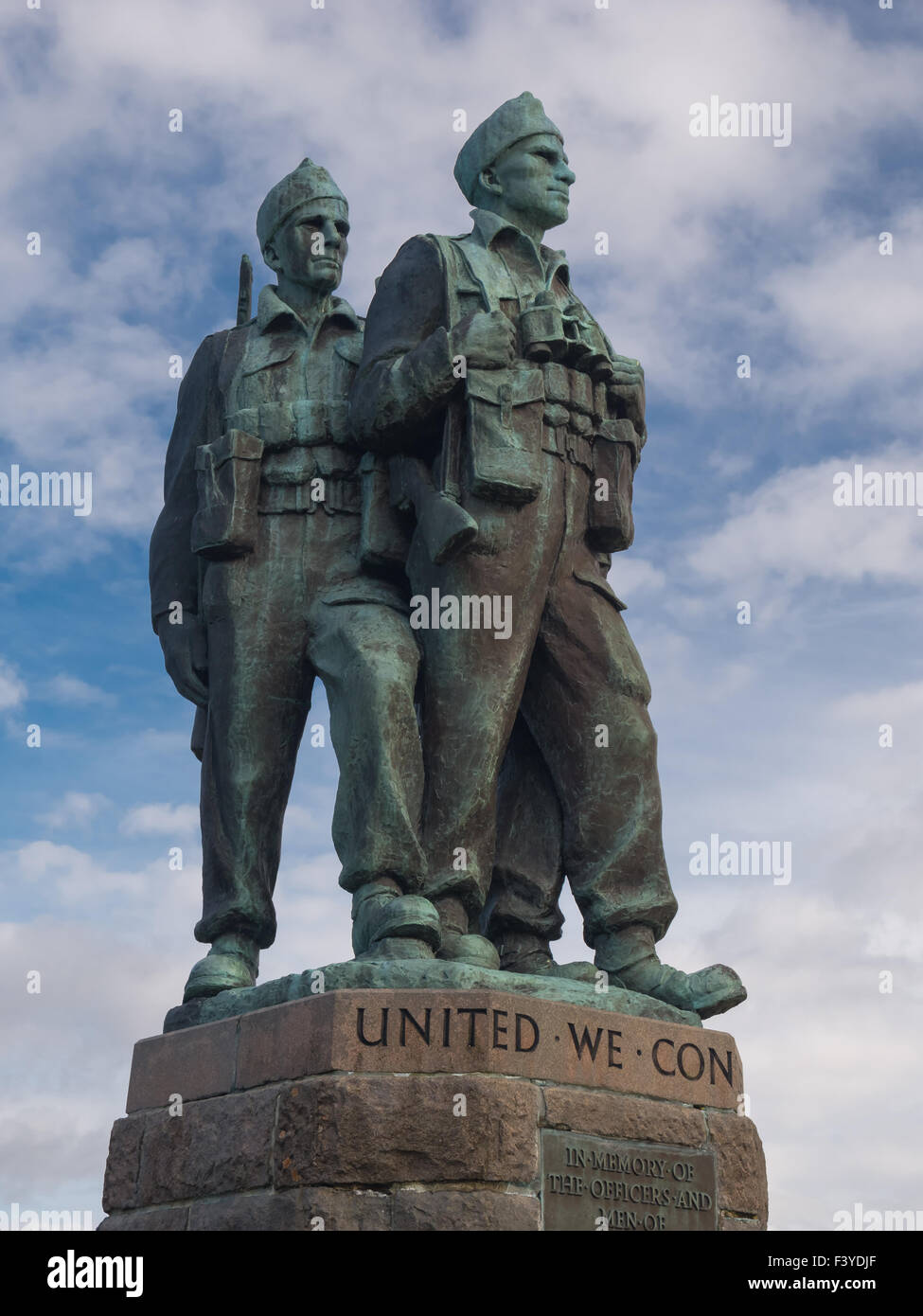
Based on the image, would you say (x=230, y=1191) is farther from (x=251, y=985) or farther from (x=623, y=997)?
(x=623, y=997)

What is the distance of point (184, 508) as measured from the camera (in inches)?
373

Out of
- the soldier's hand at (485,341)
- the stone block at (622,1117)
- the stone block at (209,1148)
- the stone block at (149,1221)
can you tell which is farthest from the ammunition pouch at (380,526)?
the stone block at (149,1221)

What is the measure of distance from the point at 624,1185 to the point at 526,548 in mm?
2873

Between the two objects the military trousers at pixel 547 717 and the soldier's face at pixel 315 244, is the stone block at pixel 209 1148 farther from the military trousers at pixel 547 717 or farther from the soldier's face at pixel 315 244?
the soldier's face at pixel 315 244

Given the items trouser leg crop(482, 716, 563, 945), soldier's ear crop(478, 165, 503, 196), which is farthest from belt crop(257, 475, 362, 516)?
soldier's ear crop(478, 165, 503, 196)

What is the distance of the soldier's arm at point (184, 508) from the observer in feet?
30.8

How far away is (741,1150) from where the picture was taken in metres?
7.93

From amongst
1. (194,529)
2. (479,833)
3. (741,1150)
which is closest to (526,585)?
(479,833)

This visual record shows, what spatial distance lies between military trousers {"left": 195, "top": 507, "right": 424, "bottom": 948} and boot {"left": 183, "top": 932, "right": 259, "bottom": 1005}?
0.19 feet

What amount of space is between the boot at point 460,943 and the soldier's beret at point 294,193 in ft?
11.9

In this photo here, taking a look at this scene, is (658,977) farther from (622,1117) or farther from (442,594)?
(442,594)

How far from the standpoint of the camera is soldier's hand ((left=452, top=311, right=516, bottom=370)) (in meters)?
8.37

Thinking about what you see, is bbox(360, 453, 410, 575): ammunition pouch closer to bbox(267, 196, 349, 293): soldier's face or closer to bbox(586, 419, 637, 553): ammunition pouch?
bbox(586, 419, 637, 553): ammunition pouch
